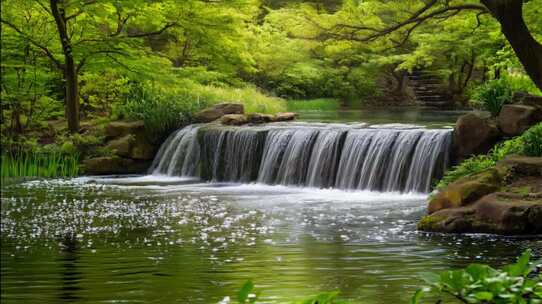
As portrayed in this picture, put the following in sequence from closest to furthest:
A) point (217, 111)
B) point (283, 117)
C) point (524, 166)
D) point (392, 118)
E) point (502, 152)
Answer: point (524, 166), point (502, 152), point (217, 111), point (283, 117), point (392, 118)

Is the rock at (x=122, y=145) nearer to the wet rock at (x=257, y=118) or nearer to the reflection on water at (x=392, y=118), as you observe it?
the wet rock at (x=257, y=118)

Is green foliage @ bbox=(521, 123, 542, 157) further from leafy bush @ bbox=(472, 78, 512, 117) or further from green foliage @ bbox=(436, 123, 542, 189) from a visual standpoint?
leafy bush @ bbox=(472, 78, 512, 117)

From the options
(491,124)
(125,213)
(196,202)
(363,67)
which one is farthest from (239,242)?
(363,67)

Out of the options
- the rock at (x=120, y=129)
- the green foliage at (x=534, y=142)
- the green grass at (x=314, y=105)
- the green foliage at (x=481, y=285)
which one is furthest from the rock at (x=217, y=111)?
the green foliage at (x=481, y=285)

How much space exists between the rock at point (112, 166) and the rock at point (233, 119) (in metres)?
2.25

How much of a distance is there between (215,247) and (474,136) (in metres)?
6.99

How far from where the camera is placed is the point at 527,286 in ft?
8.01

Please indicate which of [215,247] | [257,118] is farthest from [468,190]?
[257,118]

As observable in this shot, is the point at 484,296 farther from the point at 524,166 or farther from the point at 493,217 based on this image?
the point at 524,166

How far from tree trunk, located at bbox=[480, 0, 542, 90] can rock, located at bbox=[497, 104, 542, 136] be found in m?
5.47

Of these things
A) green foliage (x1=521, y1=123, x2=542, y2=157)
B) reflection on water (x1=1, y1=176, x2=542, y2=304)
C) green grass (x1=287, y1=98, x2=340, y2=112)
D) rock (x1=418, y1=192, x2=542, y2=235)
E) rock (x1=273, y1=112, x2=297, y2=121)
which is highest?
green grass (x1=287, y1=98, x2=340, y2=112)

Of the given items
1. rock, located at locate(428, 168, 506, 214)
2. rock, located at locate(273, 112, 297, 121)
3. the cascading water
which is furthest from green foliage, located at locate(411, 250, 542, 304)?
rock, located at locate(273, 112, 297, 121)

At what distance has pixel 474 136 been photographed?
14.5 m

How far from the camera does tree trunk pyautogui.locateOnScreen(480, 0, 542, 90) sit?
8.12 metres
